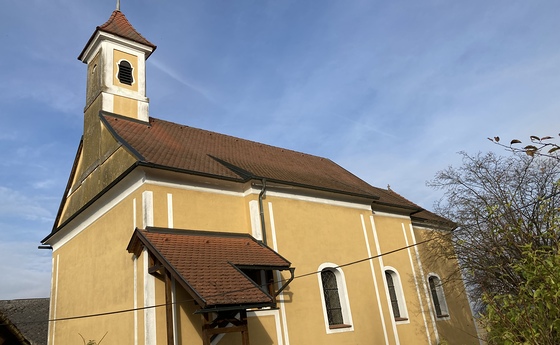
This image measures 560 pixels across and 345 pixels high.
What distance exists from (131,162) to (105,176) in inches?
75.6

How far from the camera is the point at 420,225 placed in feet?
62.3

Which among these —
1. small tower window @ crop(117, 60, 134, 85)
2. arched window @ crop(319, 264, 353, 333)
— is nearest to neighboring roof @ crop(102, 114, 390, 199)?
small tower window @ crop(117, 60, 134, 85)

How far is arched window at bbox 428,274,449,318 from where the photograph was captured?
17.2 metres

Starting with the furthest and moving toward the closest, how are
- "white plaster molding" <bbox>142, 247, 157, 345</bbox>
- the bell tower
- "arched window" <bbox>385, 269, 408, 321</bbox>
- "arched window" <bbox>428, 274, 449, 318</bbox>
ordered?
"arched window" <bbox>428, 274, 449, 318</bbox> → "arched window" <bbox>385, 269, 408, 321</bbox> → the bell tower → "white plaster molding" <bbox>142, 247, 157, 345</bbox>

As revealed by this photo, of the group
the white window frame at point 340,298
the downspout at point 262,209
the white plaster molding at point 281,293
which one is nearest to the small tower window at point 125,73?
the downspout at point 262,209

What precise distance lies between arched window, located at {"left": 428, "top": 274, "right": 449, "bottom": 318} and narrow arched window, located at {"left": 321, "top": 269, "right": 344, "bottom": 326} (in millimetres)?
5938

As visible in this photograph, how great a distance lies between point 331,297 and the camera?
12953 mm

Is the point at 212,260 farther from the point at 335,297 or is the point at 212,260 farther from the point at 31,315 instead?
the point at 31,315

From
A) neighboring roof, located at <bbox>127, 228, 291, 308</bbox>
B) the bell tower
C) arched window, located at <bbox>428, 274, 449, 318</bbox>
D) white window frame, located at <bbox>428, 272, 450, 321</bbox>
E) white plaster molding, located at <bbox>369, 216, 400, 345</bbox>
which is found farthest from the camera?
arched window, located at <bbox>428, 274, 449, 318</bbox>

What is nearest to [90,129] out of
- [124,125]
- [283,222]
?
[124,125]

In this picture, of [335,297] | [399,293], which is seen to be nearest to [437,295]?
[399,293]

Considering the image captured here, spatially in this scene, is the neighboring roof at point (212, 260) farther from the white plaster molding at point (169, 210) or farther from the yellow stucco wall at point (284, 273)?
the yellow stucco wall at point (284, 273)

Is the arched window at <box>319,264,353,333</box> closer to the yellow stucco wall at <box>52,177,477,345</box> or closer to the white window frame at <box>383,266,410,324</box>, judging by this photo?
the yellow stucco wall at <box>52,177,477,345</box>

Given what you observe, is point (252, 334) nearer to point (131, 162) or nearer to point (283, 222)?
point (283, 222)
